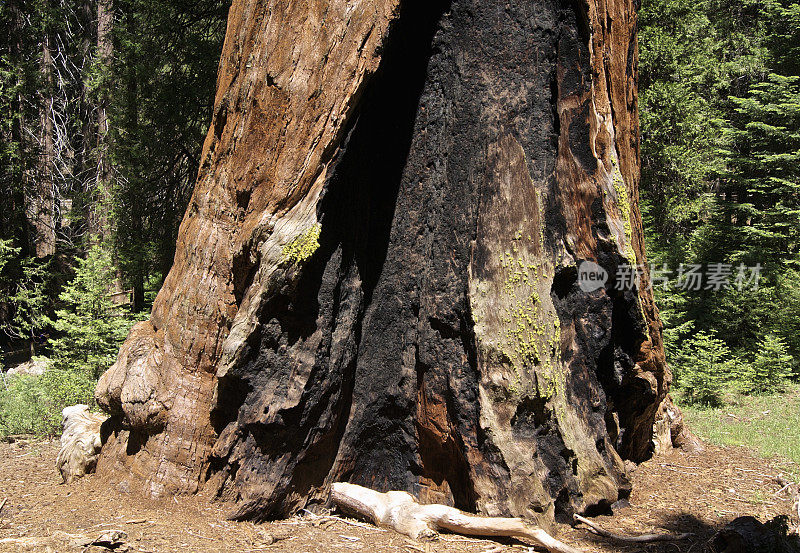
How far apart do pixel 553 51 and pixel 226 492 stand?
3.96 meters

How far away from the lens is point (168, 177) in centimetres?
966

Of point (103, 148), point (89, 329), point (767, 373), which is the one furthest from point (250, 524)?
point (767, 373)

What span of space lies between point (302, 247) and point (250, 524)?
6.34 feet

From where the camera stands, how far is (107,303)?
7.46m

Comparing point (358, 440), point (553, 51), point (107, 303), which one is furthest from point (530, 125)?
point (107, 303)

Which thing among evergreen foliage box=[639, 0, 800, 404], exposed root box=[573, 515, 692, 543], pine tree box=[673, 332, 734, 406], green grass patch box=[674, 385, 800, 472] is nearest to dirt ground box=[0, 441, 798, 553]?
exposed root box=[573, 515, 692, 543]

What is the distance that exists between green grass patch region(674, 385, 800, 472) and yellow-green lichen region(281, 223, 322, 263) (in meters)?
5.03

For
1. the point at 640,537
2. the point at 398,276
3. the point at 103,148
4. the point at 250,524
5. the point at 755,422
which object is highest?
the point at 103,148

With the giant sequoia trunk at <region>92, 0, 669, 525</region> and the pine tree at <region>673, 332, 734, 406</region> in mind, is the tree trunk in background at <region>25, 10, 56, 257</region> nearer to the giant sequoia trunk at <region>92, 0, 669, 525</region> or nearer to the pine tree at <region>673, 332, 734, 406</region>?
the giant sequoia trunk at <region>92, 0, 669, 525</region>

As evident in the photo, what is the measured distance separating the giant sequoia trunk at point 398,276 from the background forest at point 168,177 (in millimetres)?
3615

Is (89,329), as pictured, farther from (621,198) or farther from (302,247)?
(621,198)

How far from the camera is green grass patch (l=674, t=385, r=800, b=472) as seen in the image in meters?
6.43

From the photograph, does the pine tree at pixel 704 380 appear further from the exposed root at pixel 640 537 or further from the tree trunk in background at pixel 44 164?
the tree trunk in background at pixel 44 164

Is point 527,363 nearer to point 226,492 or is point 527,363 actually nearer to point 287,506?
point 287,506
